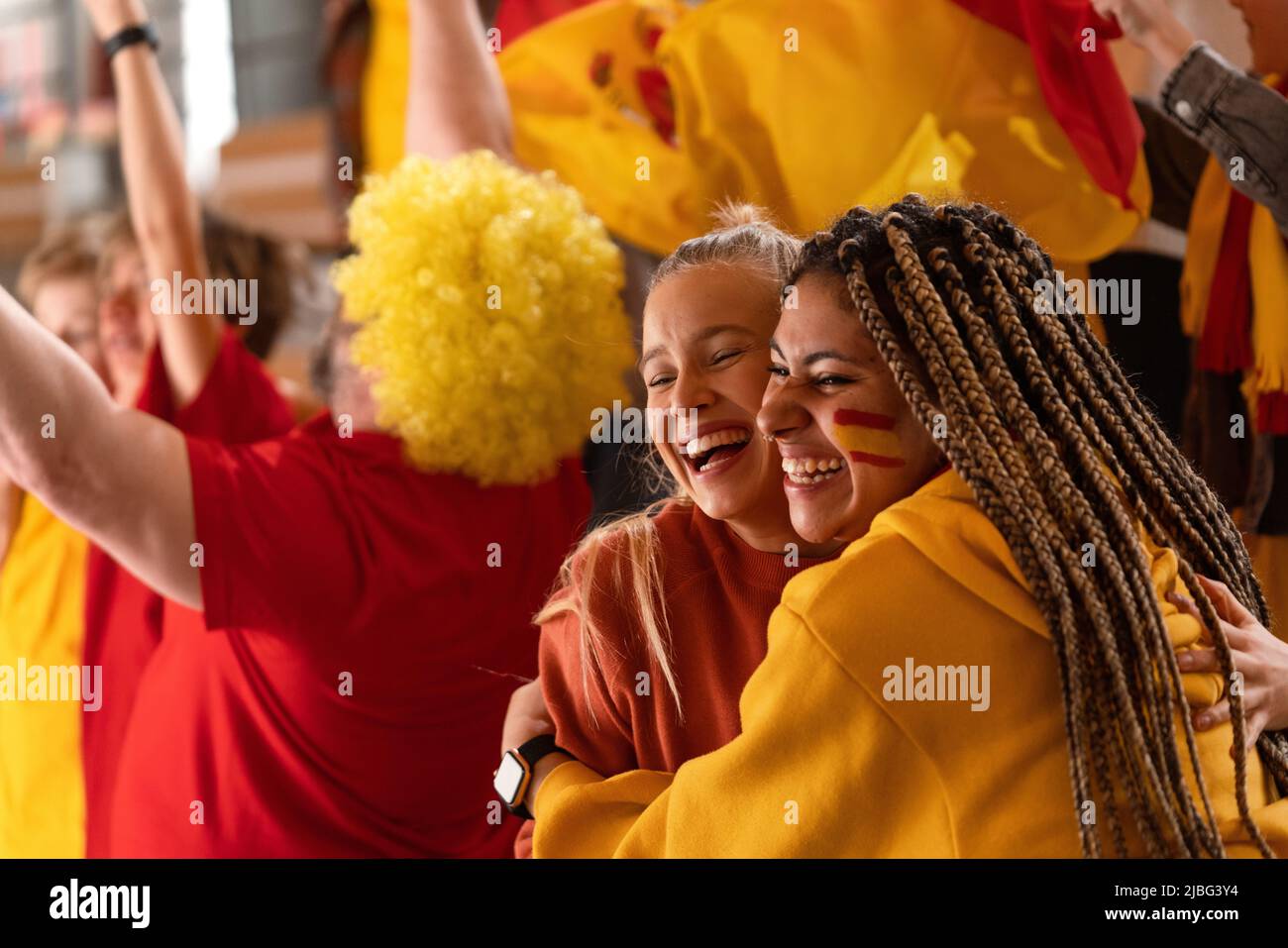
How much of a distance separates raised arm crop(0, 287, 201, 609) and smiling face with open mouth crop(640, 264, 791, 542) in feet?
2.26

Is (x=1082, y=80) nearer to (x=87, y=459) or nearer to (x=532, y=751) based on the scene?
(x=532, y=751)

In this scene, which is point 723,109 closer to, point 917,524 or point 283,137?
point 283,137

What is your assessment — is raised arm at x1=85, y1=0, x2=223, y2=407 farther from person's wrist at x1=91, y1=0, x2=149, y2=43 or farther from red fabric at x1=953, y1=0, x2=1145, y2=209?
red fabric at x1=953, y1=0, x2=1145, y2=209

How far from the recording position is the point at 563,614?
5.04 ft

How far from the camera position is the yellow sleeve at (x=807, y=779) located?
111 centimetres

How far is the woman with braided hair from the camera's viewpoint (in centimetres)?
111

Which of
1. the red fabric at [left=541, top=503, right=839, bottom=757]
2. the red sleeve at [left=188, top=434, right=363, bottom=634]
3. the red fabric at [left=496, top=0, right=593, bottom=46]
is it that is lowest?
the red fabric at [left=541, top=503, right=839, bottom=757]

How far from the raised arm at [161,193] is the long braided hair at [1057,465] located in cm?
97

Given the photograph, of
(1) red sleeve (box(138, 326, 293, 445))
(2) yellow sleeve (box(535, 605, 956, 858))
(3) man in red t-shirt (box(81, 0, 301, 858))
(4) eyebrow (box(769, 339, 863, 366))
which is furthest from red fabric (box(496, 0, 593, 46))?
(2) yellow sleeve (box(535, 605, 956, 858))

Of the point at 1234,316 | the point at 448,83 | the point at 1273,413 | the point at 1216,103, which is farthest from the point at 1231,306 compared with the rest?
the point at 448,83

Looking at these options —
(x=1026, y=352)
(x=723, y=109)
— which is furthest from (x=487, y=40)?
(x=1026, y=352)

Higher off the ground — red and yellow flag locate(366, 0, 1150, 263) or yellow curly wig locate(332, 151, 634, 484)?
red and yellow flag locate(366, 0, 1150, 263)

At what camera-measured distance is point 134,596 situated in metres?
1.84

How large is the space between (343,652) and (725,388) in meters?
0.67
